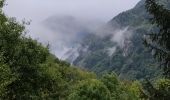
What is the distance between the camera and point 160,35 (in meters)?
25.5

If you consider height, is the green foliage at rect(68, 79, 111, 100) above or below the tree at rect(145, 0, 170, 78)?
above

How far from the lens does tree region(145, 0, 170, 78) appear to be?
2533cm

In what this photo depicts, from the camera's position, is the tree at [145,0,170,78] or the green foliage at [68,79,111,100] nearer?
the tree at [145,0,170,78]

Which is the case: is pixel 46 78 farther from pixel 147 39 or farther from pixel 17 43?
pixel 147 39

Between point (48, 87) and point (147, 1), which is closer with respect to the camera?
point (147, 1)

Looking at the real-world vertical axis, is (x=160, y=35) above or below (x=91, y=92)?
below

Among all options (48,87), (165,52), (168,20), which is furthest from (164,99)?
(48,87)

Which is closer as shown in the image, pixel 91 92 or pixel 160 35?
pixel 160 35

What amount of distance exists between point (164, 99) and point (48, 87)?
40.9 metres

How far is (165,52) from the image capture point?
2500 cm

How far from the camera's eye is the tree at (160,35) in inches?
997

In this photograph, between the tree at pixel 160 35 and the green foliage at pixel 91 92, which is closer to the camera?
the tree at pixel 160 35

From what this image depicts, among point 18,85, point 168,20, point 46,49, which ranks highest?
point 46,49

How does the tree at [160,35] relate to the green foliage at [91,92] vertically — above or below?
below
